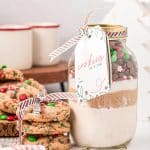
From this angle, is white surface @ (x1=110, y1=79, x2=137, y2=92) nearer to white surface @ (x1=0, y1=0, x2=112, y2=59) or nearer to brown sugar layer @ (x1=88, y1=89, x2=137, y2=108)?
brown sugar layer @ (x1=88, y1=89, x2=137, y2=108)

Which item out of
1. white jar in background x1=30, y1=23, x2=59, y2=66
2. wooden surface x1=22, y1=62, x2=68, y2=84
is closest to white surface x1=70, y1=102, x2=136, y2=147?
wooden surface x1=22, y1=62, x2=68, y2=84

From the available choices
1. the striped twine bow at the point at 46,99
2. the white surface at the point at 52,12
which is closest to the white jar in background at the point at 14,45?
the white surface at the point at 52,12

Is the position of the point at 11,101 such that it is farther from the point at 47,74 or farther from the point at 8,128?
the point at 47,74

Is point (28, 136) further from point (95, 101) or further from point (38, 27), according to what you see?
point (38, 27)

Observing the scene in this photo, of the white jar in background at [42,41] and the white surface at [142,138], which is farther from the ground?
the white jar in background at [42,41]

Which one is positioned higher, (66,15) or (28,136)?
(66,15)

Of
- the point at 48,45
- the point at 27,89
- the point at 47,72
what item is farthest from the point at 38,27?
the point at 27,89

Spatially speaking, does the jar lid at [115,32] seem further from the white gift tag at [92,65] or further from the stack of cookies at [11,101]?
the stack of cookies at [11,101]
